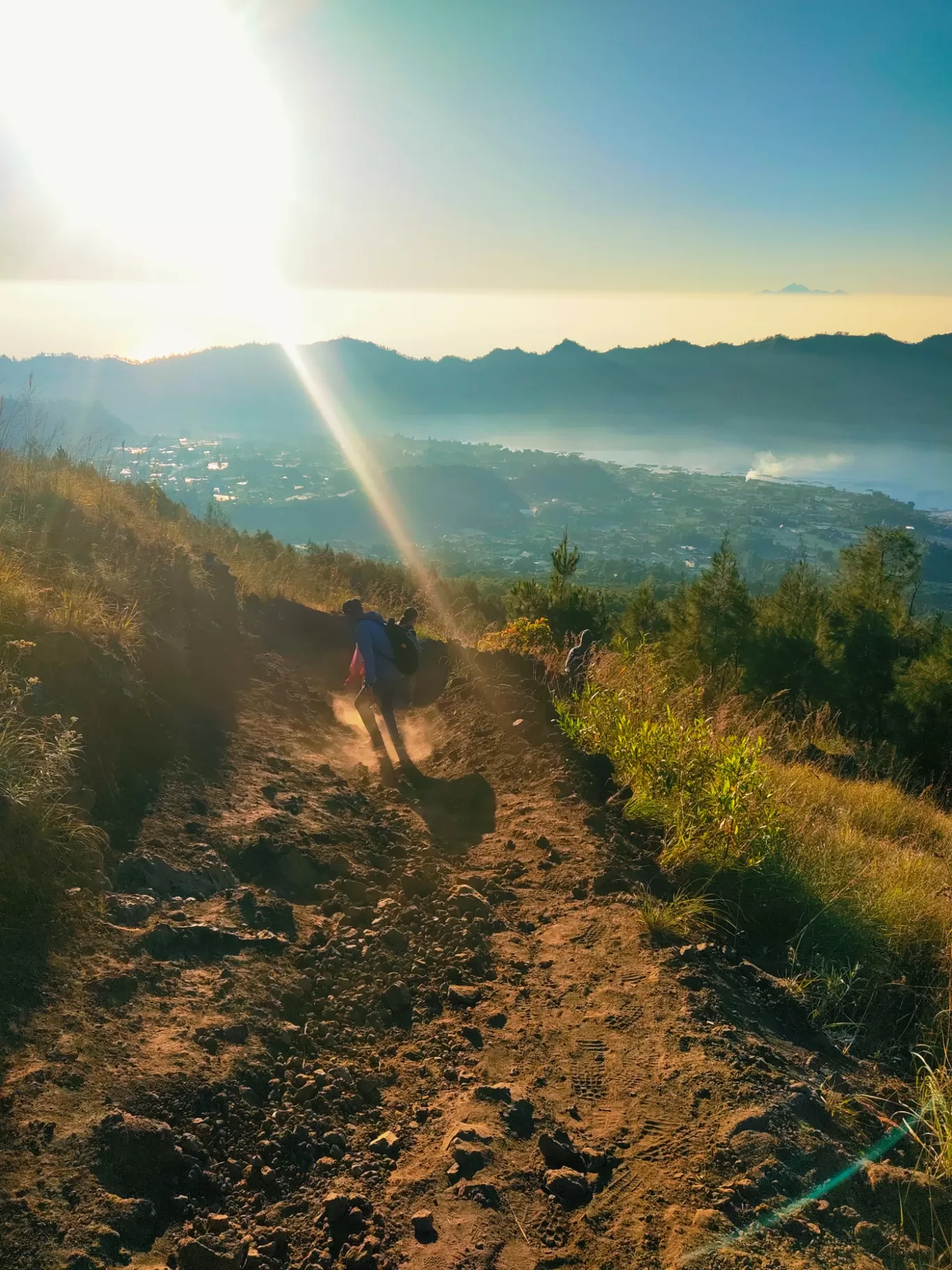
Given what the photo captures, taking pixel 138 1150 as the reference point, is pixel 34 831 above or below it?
above

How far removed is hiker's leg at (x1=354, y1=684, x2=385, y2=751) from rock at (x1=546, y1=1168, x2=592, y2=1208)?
5.27 meters

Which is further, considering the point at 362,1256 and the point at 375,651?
the point at 375,651

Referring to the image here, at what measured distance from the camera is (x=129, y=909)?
3398 millimetres

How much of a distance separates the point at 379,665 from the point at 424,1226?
18.9 feet

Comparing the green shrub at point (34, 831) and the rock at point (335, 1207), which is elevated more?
the green shrub at point (34, 831)

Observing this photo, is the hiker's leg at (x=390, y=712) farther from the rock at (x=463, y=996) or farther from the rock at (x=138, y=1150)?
the rock at (x=138, y=1150)

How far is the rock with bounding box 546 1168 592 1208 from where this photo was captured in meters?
2.38

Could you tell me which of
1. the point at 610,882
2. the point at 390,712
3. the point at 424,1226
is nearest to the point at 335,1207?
the point at 424,1226

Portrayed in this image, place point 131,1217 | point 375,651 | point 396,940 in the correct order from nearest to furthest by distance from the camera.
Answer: point 131,1217, point 396,940, point 375,651

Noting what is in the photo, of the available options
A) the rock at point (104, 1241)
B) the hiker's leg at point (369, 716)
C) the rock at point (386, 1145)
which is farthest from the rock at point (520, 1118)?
the hiker's leg at point (369, 716)

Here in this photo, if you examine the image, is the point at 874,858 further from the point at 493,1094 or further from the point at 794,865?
the point at 493,1094

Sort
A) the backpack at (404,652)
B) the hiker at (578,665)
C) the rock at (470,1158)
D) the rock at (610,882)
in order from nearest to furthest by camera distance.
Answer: the rock at (470,1158) < the rock at (610,882) < the hiker at (578,665) < the backpack at (404,652)

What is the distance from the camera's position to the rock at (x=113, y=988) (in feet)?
9.22

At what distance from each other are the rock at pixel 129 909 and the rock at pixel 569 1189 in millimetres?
2190
